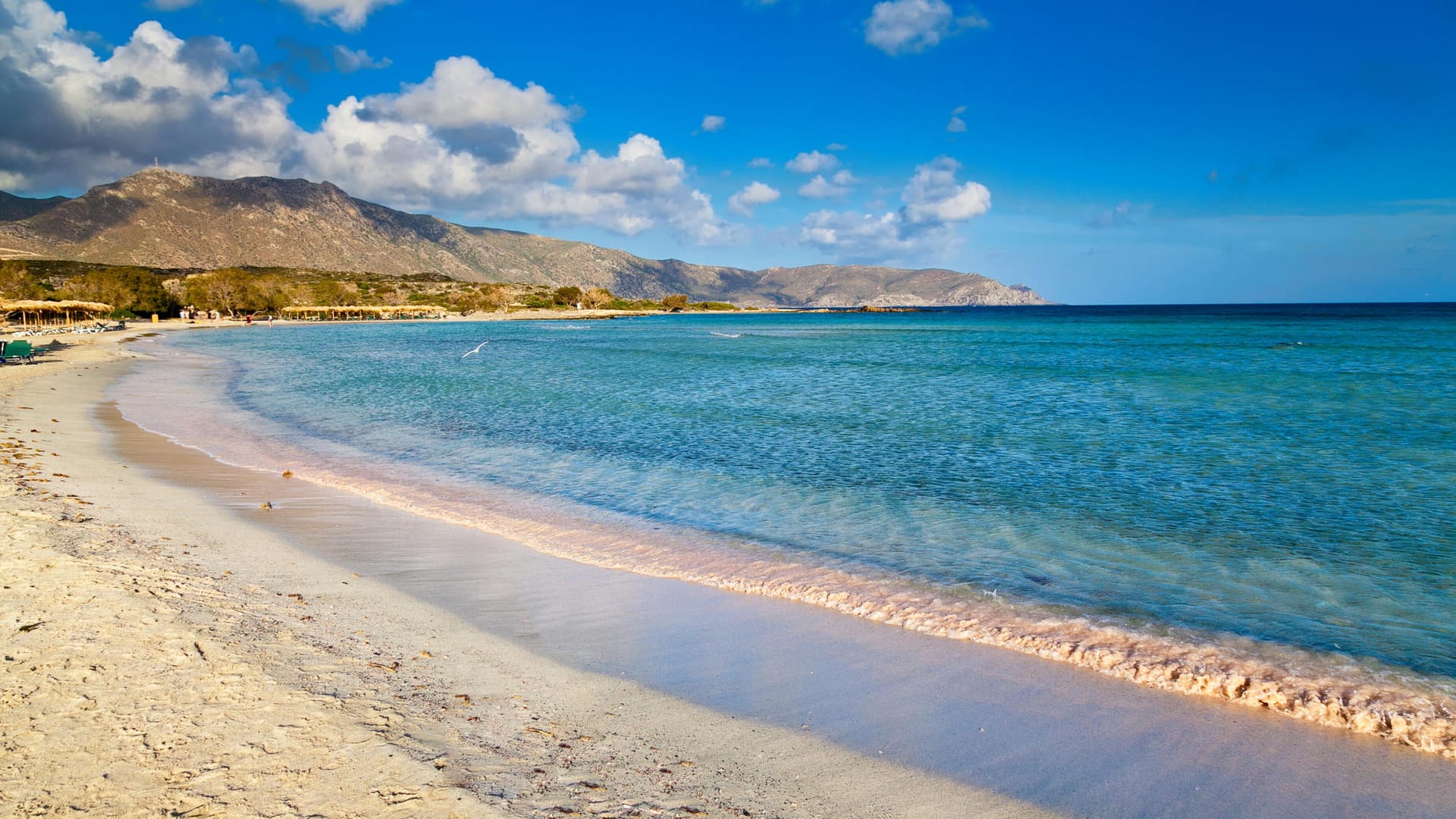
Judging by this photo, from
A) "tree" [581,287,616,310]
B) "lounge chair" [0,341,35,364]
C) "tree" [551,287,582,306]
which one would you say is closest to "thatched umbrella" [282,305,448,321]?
"tree" [551,287,582,306]

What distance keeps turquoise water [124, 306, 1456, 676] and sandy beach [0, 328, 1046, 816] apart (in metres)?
3.60

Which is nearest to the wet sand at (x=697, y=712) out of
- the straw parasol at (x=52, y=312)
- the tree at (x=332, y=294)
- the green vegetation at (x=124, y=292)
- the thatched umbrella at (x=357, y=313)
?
the straw parasol at (x=52, y=312)

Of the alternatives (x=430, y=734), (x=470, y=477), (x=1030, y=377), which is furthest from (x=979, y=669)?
(x=1030, y=377)

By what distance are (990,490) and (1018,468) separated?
1.90m

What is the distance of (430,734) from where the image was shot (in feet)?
13.9

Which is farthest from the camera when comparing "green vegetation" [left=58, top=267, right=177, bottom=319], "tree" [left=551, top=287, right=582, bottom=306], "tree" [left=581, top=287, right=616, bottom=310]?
"tree" [left=581, top=287, right=616, bottom=310]

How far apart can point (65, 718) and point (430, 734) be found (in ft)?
6.31

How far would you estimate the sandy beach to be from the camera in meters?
3.59

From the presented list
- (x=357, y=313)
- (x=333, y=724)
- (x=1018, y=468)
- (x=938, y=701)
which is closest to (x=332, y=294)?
(x=357, y=313)

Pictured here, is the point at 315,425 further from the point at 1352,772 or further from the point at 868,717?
the point at 1352,772

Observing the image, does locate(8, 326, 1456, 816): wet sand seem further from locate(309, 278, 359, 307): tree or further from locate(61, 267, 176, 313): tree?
locate(309, 278, 359, 307): tree

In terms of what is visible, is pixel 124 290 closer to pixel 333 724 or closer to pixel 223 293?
pixel 223 293

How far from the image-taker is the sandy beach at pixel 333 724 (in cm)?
359

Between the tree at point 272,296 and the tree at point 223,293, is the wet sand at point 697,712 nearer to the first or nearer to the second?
the tree at point 223,293
